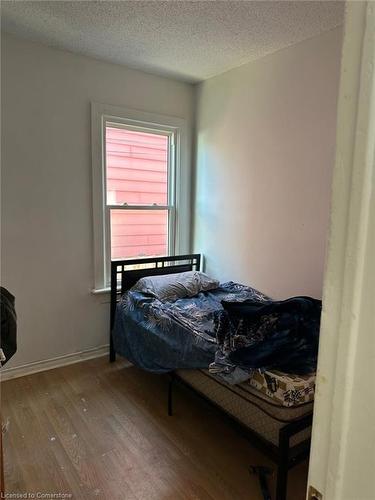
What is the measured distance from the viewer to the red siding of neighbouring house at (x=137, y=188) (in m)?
3.14

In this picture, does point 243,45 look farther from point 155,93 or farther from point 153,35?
point 155,93

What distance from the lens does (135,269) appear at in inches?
125

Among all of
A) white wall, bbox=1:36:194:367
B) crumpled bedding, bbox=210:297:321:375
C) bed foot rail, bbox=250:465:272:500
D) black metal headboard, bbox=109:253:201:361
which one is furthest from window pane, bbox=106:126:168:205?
bed foot rail, bbox=250:465:272:500

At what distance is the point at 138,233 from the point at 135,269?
1.28 feet

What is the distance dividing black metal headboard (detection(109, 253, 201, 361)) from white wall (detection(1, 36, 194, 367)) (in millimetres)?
205

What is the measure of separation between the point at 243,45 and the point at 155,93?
983 millimetres

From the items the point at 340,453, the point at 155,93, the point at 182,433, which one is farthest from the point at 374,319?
the point at 155,93

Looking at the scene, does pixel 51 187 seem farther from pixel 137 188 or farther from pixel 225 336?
pixel 225 336

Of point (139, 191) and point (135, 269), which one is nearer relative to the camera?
point (135, 269)

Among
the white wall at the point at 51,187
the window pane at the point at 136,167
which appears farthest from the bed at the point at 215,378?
the window pane at the point at 136,167

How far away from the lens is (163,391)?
2605 mm

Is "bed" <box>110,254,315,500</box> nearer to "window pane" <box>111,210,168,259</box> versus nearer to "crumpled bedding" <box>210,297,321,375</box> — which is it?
"crumpled bedding" <box>210,297,321,375</box>

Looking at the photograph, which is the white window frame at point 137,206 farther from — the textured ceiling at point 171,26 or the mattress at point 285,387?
the mattress at point 285,387

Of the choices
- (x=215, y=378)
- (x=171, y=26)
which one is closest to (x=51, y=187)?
(x=171, y=26)
